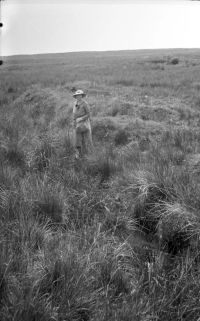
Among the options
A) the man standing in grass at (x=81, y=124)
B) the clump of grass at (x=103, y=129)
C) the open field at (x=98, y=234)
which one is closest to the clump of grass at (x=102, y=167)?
the open field at (x=98, y=234)

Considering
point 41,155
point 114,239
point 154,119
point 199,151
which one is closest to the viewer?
point 114,239

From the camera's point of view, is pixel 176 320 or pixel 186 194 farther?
pixel 186 194

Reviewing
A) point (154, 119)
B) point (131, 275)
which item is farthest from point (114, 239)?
point (154, 119)

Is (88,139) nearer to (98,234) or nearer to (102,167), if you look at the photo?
(102,167)

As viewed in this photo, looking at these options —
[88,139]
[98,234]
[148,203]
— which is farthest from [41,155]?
[98,234]

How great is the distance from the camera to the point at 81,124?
846 centimetres

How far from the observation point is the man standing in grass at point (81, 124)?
8367mm

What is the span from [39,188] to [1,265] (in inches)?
72.7

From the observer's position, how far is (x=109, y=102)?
14.7 m

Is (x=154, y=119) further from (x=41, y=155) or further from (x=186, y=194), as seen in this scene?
(x=186, y=194)

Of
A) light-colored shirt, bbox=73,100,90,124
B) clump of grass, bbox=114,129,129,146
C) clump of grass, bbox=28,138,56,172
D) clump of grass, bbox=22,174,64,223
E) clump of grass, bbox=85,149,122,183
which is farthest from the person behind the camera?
clump of grass, bbox=114,129,129,146

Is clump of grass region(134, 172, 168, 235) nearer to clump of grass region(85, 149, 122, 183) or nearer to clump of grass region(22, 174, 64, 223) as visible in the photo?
clump of grass region(22, 174, 64, 223)

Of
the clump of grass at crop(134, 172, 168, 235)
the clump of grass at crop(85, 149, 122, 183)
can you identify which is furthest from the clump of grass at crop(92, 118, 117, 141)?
the clump of grass at crop(134, 172, 168, 235)

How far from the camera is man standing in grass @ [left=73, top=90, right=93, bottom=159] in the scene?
8367 mm
